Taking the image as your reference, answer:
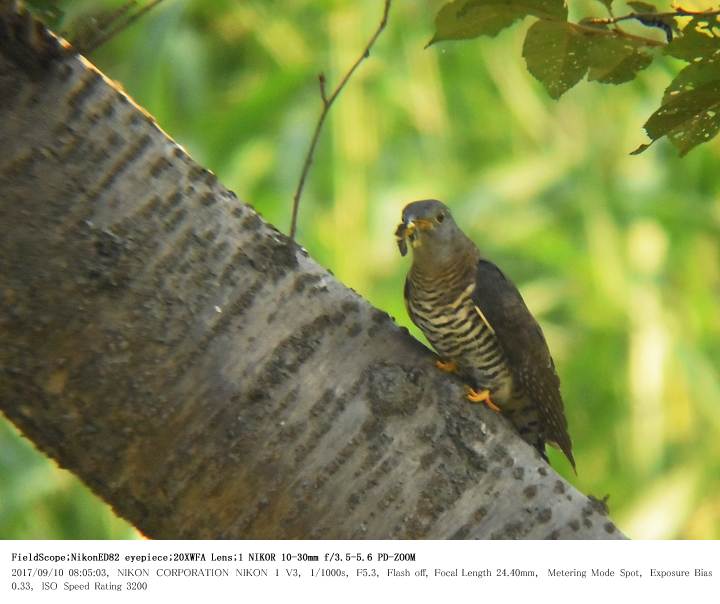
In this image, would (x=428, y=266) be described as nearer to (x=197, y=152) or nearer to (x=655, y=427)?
(x=197, y=152)

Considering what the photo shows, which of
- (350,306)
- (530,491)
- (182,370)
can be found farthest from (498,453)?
(182,370)

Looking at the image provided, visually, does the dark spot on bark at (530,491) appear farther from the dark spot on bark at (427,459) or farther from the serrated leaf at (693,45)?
the serrated leaf at (693,45)

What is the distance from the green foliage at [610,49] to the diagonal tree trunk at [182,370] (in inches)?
12.6

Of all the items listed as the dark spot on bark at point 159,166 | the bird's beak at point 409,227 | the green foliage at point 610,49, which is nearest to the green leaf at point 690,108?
the green foliage at point 610,49

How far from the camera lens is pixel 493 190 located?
138 inches

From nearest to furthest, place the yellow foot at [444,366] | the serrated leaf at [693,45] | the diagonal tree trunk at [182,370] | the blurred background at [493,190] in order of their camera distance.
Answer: the serrated leaf at [693,45], the diagonal tree trunk at [182,370], the yellow foot at [444,366], the blurred background at [493,190]

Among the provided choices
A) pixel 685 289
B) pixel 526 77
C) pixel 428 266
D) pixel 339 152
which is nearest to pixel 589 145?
pixel 526 77

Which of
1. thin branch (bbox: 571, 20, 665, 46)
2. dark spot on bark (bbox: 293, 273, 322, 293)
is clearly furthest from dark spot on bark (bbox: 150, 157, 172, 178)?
thin branch (bbox: 571, 20, 665, 46)

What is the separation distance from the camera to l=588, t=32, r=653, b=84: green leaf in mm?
1034

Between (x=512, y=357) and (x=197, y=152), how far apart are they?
1.65 metres

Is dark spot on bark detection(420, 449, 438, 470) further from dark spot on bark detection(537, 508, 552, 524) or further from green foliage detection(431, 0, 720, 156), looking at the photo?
green foliage detection(431, 0, 720, 156)

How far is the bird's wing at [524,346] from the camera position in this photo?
1.84 m

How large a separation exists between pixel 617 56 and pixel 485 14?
0.43 feet

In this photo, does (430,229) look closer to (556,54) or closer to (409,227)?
(409,227)
